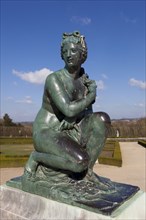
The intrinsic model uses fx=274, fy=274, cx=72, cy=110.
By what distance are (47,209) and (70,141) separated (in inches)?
37.5

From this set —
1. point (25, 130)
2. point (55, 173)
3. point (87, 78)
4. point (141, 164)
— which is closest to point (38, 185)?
point (55, 173)

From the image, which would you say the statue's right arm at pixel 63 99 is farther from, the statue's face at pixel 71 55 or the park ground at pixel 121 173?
the park ground at pixel 121 173

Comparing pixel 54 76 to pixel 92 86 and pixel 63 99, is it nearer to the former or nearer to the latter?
pixel 63 99

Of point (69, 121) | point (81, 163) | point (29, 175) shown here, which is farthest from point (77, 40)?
point (29, 175)

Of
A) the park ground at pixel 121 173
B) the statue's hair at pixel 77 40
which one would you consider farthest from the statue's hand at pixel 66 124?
the park ground at pixel 121 173

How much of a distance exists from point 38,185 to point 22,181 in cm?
32

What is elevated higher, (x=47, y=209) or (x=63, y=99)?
(x=63, y=99)

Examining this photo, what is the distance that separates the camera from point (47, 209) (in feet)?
12.0

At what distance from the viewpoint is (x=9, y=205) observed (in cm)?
403

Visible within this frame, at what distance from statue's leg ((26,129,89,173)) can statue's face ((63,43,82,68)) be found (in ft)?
3.48

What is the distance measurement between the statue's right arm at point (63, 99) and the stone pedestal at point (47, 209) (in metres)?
1.25

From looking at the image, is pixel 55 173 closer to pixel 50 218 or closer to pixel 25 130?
pixel 50 218

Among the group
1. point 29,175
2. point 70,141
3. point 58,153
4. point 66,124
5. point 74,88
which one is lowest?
point 29,175

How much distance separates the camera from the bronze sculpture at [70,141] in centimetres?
368
